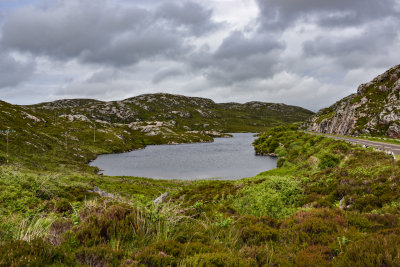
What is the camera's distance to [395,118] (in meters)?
59.4

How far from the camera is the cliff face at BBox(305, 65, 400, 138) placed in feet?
200

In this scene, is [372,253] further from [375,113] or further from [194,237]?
[375,113]

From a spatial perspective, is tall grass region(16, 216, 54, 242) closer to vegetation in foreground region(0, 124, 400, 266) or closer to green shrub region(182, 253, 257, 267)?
vegetation in foreground region(0, 124, 400, 266)

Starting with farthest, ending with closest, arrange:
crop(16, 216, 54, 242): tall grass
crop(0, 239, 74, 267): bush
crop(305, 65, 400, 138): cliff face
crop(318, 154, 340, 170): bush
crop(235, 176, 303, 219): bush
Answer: crop(305, 65, 400, 138): cliff face
crop(318, 154, 340, 170): bush
crop(235, 176, 303, 219): bush
crop(16, 216, 54, 242): tall grass
crop(0, 239, 74, 267): bush

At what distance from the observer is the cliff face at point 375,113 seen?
60853mm

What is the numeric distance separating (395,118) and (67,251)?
8098cm

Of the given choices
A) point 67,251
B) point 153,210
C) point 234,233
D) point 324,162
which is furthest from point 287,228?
point 324,162

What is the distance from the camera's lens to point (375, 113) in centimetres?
6944

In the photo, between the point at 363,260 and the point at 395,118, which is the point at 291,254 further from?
the point at 395,118

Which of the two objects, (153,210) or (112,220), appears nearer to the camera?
(112,220)

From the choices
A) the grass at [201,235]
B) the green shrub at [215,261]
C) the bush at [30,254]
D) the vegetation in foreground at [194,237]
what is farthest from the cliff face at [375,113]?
the bush at [30,254]

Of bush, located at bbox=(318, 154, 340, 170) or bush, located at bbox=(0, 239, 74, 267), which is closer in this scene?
bush, located at bbox=(0, 239, 74, 267)

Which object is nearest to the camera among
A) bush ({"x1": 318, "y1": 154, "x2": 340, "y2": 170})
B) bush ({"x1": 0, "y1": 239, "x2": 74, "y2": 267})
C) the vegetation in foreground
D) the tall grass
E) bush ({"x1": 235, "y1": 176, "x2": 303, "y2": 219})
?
bush ({"x1": 0, "y1": 239, "x2": 74, "y2": 267})

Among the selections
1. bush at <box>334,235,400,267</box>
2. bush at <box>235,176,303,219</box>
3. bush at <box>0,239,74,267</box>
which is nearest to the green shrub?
bush at <box>334,235,400,267</box>
